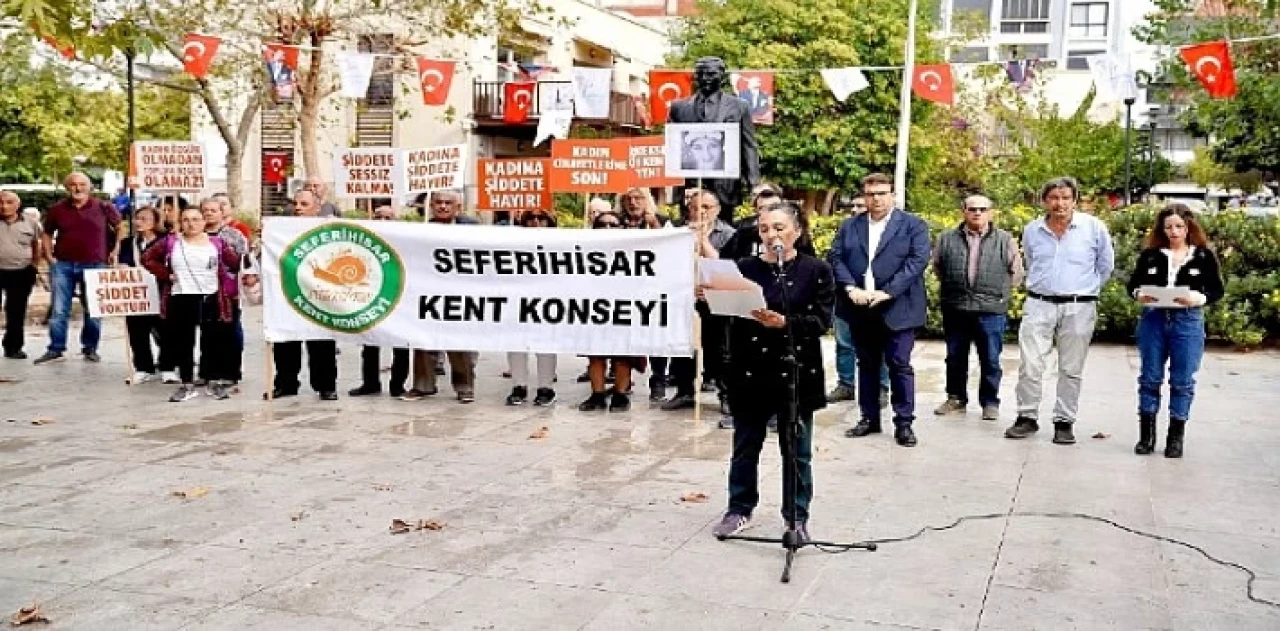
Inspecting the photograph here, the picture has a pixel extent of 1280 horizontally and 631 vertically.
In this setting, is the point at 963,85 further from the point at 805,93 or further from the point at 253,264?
the point at 253,264

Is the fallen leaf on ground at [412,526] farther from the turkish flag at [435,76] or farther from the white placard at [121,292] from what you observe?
the turkish flag at [435,76]

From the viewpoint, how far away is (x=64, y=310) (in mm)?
13094

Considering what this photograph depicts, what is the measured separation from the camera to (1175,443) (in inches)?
336

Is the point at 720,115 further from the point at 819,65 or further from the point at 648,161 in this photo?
the point at 819,65

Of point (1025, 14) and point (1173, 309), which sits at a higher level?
point (1025, 14)

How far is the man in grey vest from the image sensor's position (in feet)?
32.6

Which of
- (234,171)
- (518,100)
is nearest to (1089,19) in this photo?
(518,100)

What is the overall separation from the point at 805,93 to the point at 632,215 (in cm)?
2462

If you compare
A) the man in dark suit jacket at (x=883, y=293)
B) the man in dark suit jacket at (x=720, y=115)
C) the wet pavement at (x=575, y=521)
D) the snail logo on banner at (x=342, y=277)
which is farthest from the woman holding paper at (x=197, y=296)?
the man in dark suit jacket at (x=883, y=293)

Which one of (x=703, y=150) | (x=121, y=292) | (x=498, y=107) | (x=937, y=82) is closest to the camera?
(x=703, y=150)

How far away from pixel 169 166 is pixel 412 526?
22.7 feet

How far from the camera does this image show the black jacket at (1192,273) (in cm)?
837

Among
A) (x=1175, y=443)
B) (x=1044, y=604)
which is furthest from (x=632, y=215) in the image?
(x=1044, y=604)

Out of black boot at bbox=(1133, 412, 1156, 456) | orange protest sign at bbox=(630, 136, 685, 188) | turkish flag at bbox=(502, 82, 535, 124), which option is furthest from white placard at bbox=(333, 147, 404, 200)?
turkish flag at bbox=(502, 82, 535, 124)
